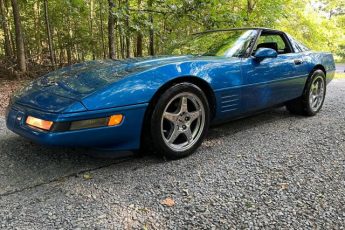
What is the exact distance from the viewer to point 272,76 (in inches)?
143

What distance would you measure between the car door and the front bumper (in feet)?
4.35

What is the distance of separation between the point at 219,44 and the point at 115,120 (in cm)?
180

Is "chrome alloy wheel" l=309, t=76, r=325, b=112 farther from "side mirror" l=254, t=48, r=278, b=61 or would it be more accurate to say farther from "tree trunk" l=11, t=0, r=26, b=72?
"tree trunk" l=11, t=0, r=26, b=72

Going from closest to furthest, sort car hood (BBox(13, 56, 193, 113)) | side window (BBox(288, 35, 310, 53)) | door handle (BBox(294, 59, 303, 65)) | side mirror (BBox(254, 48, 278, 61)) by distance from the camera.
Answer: car hood (BBox(13, 56, 193, 113)), side mirror (BBox(254, 48, 278, 61)), door handle (BBox(294, 59, 303, 65)), side window (BBox(288, 35, 310, 53))

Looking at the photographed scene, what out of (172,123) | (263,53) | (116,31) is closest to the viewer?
(172,123)

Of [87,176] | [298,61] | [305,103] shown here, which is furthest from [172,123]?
[305,103]

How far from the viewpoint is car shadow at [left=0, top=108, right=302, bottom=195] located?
2438mm

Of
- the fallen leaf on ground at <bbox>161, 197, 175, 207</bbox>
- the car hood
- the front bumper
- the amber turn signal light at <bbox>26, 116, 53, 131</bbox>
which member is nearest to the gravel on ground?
the fallen leaf on ground at <bbox>161, 197, 175, 207</bbox>

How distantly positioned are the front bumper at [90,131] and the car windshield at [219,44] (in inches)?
54.2

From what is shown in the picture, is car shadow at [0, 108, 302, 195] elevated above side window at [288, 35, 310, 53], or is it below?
below

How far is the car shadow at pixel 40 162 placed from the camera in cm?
244

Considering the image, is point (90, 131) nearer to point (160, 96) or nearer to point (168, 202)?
point (160, 96)

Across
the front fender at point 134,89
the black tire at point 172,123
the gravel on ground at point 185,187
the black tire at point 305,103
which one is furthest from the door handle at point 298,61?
the front fender at point 134,89

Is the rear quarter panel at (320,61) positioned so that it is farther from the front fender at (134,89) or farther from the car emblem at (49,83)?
the car emblem at (49,83)
